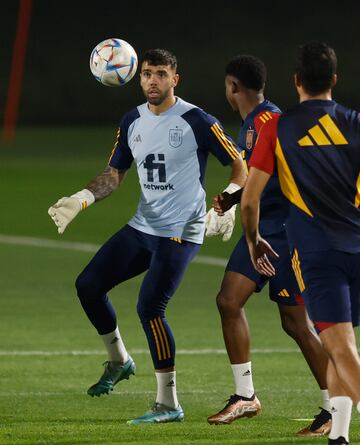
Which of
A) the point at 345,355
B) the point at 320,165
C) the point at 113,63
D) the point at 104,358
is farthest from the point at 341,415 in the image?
the point at 104,358

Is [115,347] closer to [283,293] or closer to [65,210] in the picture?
[65,210]

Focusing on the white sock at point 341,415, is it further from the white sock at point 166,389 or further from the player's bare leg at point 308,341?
the white sock at point 166,389

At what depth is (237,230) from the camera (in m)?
23.6

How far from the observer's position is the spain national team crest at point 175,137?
30.5 feet

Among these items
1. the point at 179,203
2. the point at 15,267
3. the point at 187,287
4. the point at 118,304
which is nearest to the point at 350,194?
the point at 179,203

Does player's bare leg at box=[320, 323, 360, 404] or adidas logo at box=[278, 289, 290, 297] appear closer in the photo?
player's bare leg at box=[320, 323, 360, 404]

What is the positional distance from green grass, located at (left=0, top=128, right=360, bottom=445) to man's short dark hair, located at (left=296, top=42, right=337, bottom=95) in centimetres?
200

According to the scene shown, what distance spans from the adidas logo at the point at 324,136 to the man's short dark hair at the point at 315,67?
0.61ft

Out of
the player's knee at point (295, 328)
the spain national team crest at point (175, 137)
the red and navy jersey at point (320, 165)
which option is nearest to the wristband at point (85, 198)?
the spain national team crest at point (175, 137)

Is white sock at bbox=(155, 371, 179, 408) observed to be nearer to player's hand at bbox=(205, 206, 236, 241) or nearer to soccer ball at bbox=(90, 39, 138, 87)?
player's hand at bbox=(205, 206, 236, 241)

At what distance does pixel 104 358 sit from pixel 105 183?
10.4ft

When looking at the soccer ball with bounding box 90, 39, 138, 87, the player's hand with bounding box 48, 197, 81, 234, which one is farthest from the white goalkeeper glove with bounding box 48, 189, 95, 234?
the soccer ball with bounding box 90, 39, 138, 87

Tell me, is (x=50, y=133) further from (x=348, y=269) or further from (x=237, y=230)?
(x=348, y=269)

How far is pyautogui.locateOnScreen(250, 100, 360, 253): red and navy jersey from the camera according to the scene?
277 inches
